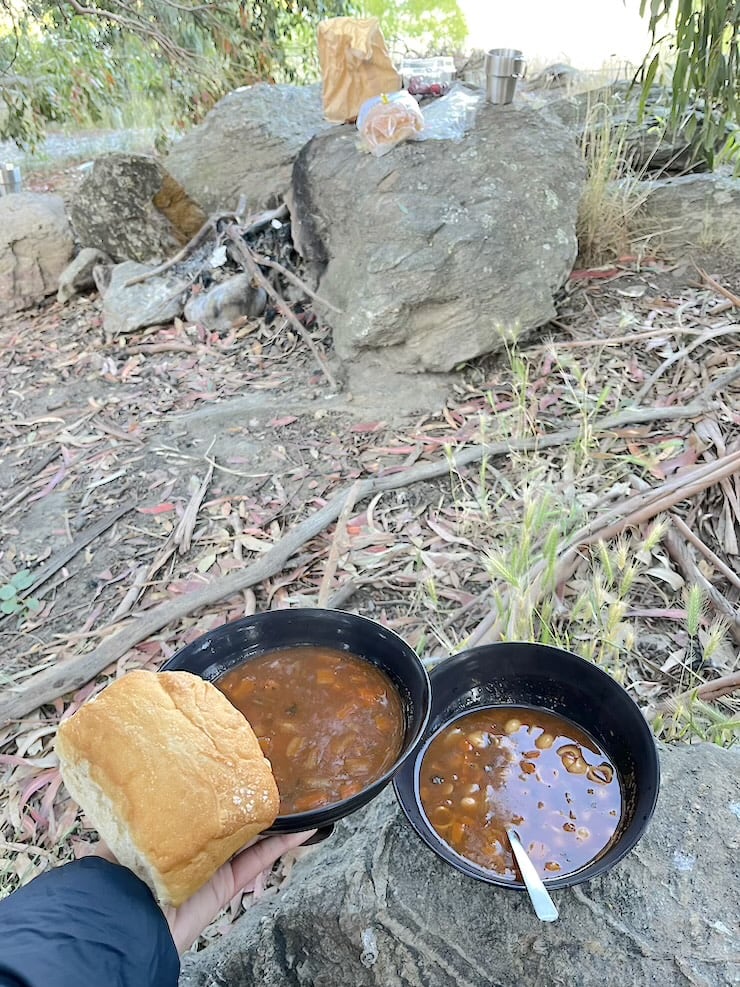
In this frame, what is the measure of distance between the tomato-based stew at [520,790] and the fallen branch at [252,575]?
1078 mm

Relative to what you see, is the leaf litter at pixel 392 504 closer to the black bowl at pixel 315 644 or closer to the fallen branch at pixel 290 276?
the fallen branch at pixel 290 276

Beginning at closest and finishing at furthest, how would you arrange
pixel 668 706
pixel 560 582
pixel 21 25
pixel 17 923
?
pixel 17 923 → pixel 668 706 → pixel 560 582 → pixel 21 25

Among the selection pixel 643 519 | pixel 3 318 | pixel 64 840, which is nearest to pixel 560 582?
pixel 643 519

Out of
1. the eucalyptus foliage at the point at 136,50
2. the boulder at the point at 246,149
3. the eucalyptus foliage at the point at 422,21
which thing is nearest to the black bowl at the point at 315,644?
the boulder at the point at 246,149

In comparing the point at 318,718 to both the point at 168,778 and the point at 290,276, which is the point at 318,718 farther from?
the point at 290,276

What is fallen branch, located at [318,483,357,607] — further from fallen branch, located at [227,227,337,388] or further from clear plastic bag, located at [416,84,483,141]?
clear plastic bag, located at [416,84,483,141]

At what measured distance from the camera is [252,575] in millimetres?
2475

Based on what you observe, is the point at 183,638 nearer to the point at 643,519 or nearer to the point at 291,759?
the point at 291,759

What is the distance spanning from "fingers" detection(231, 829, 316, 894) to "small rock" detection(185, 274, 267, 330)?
3.41 meters

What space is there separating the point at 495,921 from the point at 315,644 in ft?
1.93

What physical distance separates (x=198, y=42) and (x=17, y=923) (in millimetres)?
6014

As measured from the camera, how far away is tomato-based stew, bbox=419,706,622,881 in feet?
3.98

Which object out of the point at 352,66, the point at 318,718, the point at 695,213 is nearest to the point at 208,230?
the point at 352,66

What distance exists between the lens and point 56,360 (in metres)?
4.29
